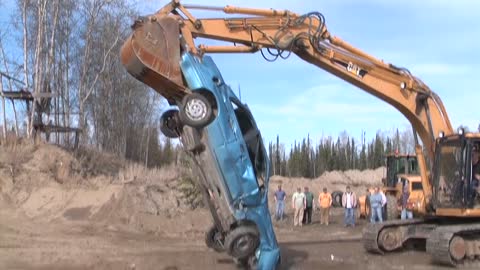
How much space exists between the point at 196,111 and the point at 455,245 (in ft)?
23.7

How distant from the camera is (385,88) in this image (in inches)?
533

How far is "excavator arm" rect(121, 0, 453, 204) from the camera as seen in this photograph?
984cm

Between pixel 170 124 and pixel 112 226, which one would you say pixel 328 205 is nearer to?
pixel 112 226

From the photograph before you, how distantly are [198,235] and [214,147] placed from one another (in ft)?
39.6

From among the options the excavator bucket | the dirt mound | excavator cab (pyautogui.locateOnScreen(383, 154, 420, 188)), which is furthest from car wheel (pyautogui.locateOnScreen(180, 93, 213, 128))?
excavator cab (pyautogui.locateOnScreen(383, 154, 420, 188))

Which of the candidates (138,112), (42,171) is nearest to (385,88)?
(42,171)

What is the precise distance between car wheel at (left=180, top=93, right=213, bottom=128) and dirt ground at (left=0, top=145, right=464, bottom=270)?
4100mm

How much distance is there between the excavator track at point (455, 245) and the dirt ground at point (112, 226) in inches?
21.8

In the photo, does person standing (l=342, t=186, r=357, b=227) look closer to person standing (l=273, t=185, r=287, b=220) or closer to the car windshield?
person standing (l=273, t=185, r=287, b=220)

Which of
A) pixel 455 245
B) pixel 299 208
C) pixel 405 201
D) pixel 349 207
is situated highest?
pixel 405 201

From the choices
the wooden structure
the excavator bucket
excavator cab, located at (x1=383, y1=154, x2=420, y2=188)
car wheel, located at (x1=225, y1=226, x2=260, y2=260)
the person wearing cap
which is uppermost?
the wooden structure

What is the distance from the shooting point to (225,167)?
969cm

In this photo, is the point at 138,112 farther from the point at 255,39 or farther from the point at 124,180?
the point at 255,39

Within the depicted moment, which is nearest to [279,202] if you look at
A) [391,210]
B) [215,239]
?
→ [391,210]
